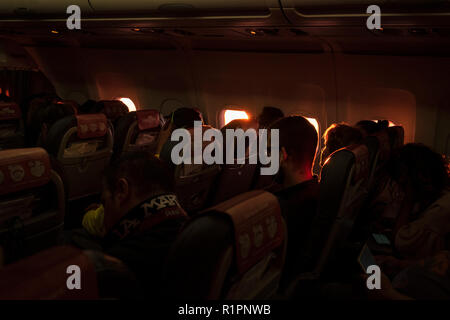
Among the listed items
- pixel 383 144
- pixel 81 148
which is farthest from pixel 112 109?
pixel 383 144

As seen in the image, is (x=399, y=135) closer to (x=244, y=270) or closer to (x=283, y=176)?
(x=283, y=176)

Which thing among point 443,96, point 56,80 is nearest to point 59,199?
point 443,96

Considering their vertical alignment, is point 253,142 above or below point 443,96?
below

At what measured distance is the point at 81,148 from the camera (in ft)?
11.6

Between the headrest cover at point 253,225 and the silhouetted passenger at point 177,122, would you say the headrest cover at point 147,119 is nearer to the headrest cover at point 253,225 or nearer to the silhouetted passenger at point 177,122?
the silhouetted passenger at point 177,122

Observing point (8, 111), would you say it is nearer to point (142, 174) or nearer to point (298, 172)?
point (142, 174)

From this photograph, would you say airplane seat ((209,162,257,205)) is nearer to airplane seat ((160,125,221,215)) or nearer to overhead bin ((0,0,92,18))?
airplane seat ((160,125,221,215))

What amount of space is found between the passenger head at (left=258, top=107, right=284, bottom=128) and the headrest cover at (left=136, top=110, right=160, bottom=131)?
4.75 ft

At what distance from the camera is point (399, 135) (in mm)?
4043

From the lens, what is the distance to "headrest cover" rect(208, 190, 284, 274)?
1.08 meters

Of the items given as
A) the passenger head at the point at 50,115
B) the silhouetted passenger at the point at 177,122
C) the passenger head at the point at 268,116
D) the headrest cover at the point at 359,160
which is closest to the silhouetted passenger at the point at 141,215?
the headrest cover at the point at 359,160

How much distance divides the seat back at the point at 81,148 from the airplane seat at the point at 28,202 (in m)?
1.16

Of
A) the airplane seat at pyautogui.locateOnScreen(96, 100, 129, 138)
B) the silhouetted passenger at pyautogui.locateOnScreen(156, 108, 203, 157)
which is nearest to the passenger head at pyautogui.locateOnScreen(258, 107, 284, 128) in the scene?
the silhouetted passenger at pyautogui.locateOnScreen(156, 108, 203, 157)
